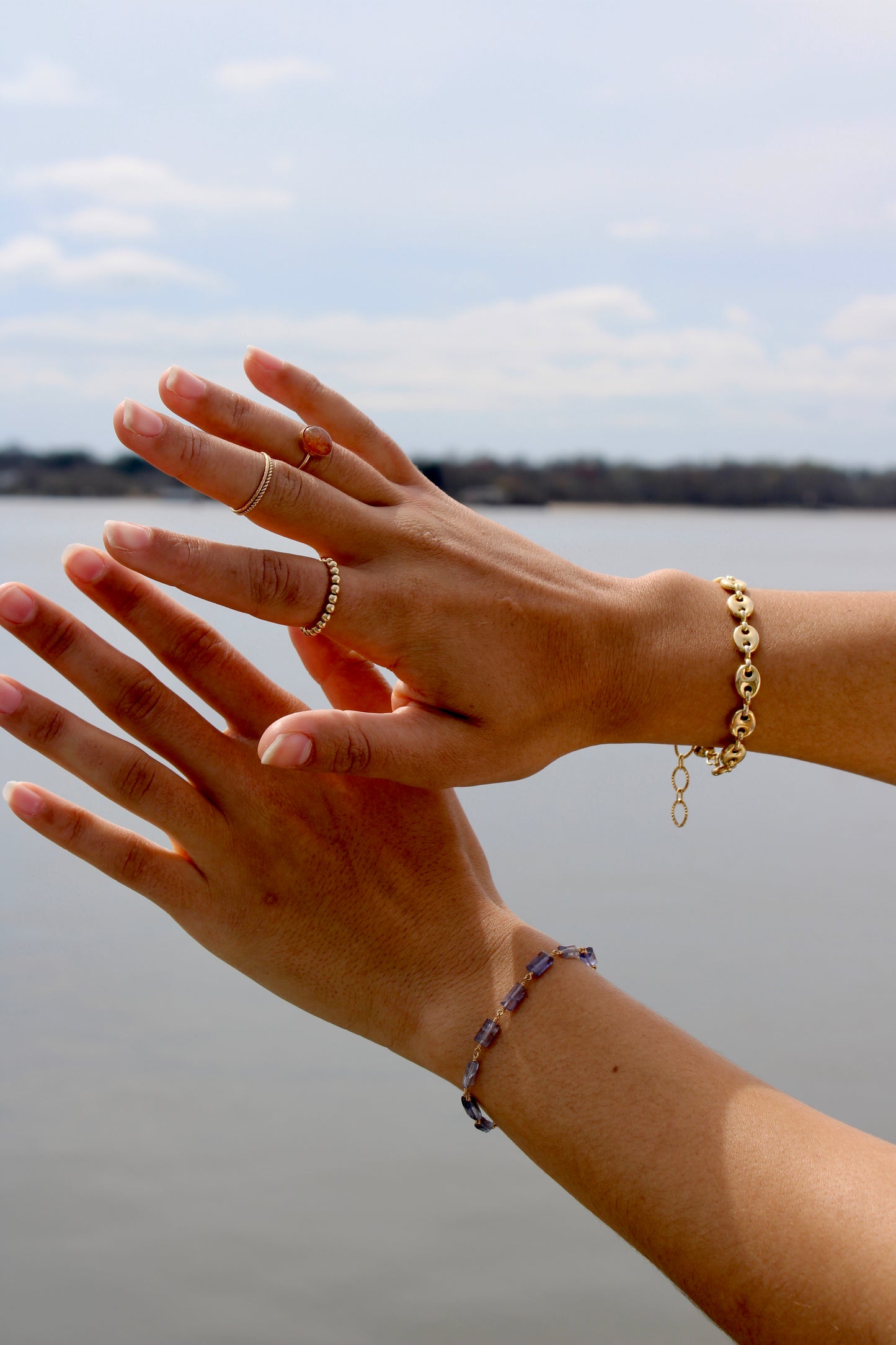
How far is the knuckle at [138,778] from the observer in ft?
4.44

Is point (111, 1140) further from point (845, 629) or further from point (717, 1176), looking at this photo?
point (845, 629)

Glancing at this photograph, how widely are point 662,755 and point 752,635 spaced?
3007mm

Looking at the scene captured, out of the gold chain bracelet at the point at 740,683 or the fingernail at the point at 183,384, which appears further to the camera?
the gold chain bracelet at the point at 740,683

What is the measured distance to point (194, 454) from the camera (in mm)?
1229

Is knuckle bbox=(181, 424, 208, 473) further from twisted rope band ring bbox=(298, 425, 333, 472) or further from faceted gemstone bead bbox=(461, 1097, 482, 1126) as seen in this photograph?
faceted gemstone bead bbox=(461, 1097, 482, 1126)

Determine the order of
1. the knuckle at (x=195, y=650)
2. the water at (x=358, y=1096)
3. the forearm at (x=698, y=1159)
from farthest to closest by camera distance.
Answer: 1. the water at (x=358, y=1096)
2. the knuckle at (x=195, y=650)
3. the forearm at (x=698, y=1159)

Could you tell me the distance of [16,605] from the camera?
1.33m

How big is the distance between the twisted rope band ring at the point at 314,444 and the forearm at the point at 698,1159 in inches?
27.2

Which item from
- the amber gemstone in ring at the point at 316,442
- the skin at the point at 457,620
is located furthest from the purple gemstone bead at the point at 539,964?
the amber gemstone in ring at the point at 316,442

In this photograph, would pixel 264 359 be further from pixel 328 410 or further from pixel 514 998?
pixel 514 998

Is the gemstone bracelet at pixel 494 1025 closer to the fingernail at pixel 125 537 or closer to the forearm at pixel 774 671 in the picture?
the forearm at pixel 774 671

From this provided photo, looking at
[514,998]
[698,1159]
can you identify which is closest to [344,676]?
[514,998]

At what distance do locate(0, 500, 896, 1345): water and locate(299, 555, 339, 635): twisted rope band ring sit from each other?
1083mm

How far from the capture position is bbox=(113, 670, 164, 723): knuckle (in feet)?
4.58
